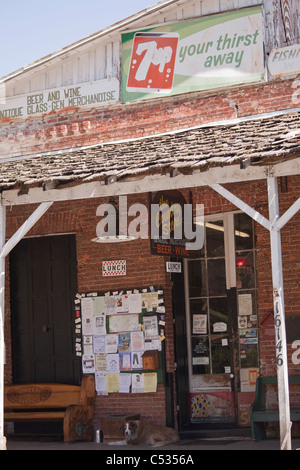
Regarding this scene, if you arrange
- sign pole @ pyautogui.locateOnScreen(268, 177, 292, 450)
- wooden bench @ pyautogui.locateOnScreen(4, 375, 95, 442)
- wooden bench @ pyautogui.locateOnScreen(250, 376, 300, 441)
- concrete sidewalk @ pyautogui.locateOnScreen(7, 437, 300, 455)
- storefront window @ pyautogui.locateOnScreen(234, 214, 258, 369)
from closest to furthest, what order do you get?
1. sign pole @ pyautogui.locateOnScreen(268, 177, 292, 450)
2. concrete sidewalk @ pyautogui.locateOnScreen(7, 437, 300, 455)
3. wooden bench @ pyautogui.locateOnScreen(250, 376, 300, 441)
4. storefront window @ pyautogui.locateOnScreen(234, 214, 258, 369)
5. wooden bench @ pyautogui.locateOnScreen(4, 375, 95, 442)

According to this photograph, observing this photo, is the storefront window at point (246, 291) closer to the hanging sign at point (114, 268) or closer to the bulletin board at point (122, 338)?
the bulletin board at point (122, 338)

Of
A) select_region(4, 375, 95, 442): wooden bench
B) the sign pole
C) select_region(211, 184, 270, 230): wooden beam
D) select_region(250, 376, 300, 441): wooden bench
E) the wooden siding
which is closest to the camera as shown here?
the sign pole

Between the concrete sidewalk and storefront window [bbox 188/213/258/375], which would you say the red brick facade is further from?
the concrete sidewalk

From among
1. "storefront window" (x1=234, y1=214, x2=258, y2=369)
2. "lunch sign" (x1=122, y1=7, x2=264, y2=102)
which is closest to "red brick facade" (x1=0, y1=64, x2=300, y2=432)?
"lunch sign" (x1=122, y1=7, x2=264, y2=102)

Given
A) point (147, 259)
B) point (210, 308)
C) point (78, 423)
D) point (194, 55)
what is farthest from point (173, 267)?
point (194, 55)

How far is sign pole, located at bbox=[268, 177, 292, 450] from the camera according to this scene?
815 centimetres

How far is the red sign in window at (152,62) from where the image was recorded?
12.9 m

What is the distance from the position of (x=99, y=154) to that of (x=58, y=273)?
253 centimetres

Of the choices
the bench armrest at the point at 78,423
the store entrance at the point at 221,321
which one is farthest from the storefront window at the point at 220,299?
the bench armrest at the point at 78,423

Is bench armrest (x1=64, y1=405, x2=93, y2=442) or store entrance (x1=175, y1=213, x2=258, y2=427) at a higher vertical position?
store entrance (x1=175, y1=213, x2=258, y2=427)

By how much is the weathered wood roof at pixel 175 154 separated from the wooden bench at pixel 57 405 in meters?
3.51

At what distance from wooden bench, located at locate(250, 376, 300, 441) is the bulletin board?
5.26 feet
